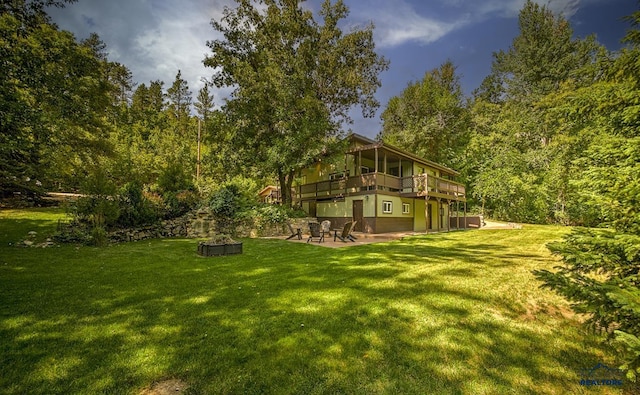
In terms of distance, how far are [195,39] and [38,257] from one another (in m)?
18.1

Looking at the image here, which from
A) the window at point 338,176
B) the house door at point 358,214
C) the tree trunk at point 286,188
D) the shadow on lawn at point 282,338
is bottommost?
the shadow on lawn at point 282,338

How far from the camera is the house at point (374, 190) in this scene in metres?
19.2

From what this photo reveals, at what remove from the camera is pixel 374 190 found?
18906 mm

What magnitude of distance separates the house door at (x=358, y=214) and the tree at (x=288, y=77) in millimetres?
4749

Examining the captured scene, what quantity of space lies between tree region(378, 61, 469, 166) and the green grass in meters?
31.1

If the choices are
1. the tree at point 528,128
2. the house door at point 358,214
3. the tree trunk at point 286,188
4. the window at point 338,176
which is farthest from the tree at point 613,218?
the tree at point 528,128

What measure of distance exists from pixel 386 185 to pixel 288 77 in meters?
10.2

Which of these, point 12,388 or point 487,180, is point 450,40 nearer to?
point 487,180

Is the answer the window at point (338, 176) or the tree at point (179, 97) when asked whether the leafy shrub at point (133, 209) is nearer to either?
the window at point (338, 176)

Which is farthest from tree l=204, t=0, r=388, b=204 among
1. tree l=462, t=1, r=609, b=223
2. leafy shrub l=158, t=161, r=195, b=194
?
tree l=462, t=1, r=609, b=223

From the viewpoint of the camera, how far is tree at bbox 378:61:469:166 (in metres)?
35.4

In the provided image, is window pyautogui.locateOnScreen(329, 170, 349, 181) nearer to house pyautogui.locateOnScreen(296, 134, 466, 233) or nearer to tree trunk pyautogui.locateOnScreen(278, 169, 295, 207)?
house pyautogui.locateOnScreen(296, 134, 466, 233)

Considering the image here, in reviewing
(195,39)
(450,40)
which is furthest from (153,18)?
(450,40)

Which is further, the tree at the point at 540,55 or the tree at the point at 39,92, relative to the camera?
the tree at the point at 540,55
